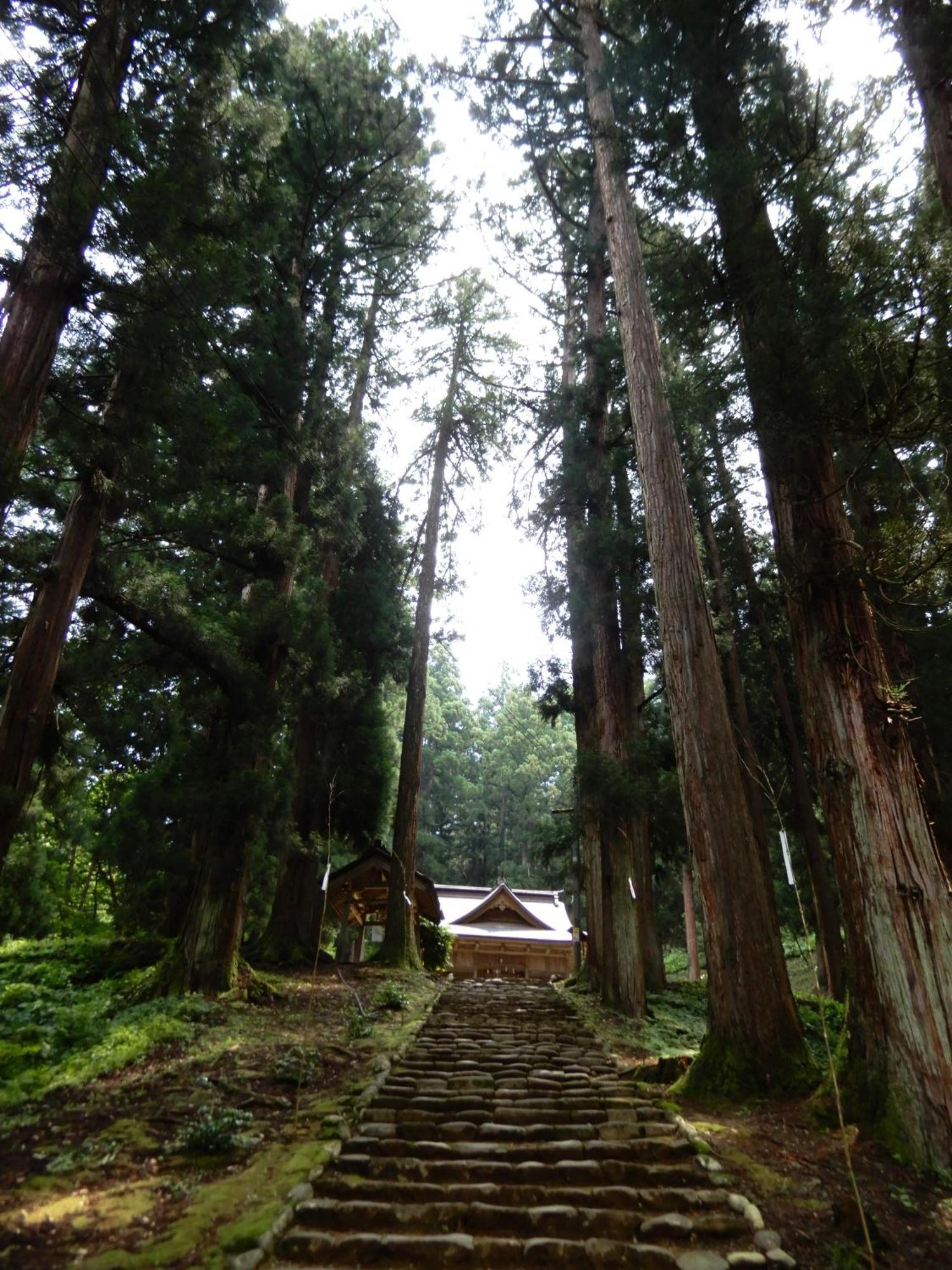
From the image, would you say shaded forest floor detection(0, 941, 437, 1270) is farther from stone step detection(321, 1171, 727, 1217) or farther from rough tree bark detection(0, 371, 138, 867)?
rough tree bark detection(0, 371, 138, 867)

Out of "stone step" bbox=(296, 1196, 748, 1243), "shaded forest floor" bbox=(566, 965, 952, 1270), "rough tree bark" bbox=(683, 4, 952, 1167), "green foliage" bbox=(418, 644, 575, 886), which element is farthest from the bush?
"green foliage" bbox=(418, 644, 575, 886)

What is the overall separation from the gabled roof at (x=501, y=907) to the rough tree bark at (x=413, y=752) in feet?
23.5

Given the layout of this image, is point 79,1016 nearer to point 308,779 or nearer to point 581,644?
point 308,779

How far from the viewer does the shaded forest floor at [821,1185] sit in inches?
112

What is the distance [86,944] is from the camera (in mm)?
11062

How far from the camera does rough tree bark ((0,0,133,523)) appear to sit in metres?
5.35

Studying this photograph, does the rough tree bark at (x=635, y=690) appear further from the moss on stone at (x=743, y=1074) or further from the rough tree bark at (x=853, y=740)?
the rough tree bark at (x=853, y=740)

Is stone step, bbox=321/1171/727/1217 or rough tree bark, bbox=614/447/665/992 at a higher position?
rough tree bark, bbox=614/447/665/992

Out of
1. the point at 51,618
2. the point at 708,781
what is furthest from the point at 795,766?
the point at 51,618

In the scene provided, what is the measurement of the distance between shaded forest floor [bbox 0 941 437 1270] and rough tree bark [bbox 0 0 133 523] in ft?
13.9

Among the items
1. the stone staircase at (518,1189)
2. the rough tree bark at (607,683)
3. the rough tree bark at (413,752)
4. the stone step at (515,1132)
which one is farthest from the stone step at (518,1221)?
the rough tree bark at (413,752)

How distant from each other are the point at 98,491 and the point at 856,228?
763cm

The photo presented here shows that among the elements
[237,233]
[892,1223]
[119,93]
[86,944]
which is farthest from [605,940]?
[119,93]

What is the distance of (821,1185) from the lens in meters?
3.42
